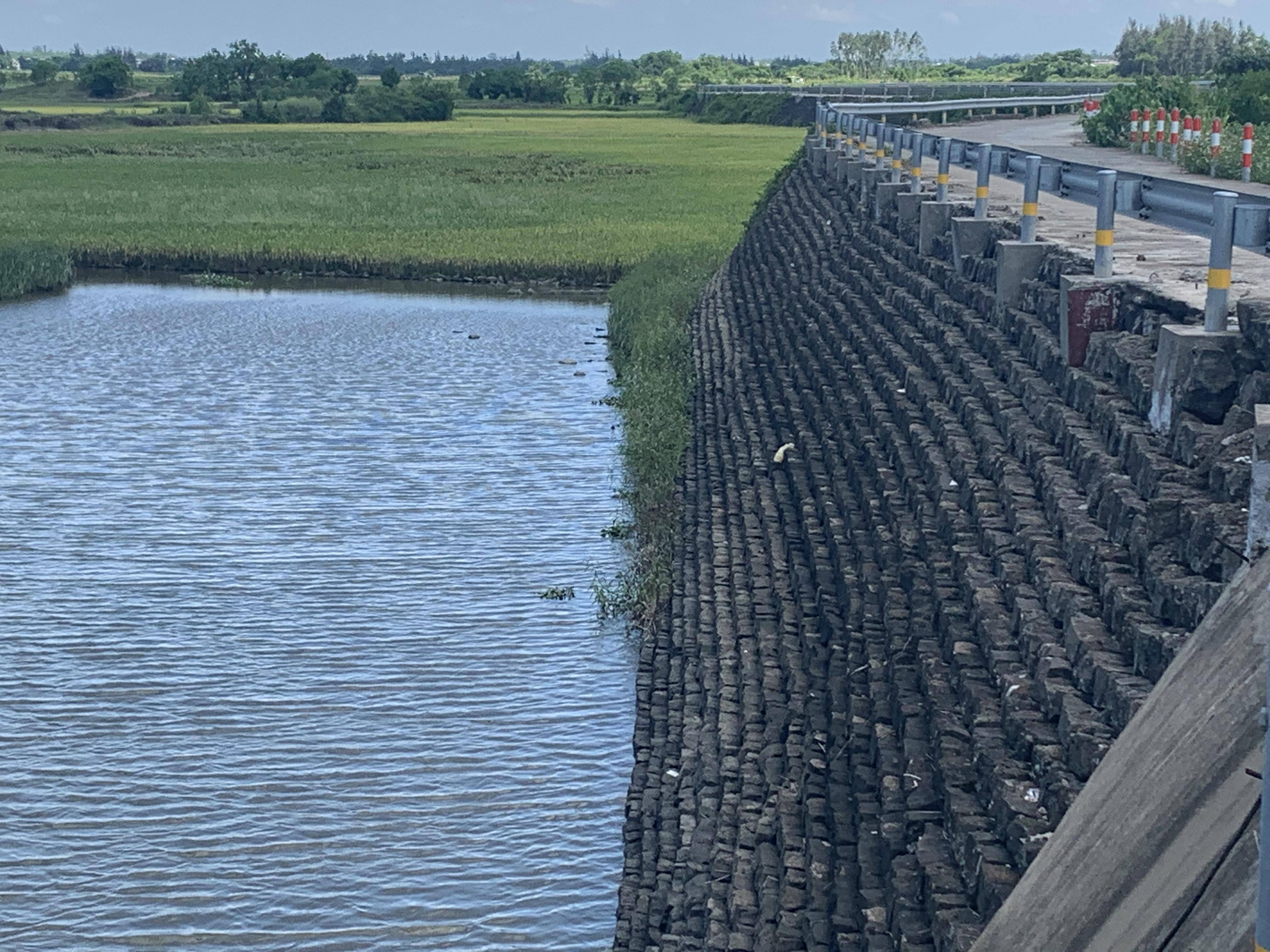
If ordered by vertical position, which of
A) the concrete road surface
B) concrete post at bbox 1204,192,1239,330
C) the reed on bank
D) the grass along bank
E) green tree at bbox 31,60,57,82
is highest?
concrete post at bbox 1204,192,1239,330

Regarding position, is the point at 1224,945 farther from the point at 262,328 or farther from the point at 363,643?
the point at 262,328

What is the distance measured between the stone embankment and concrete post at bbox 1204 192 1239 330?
0.31 m

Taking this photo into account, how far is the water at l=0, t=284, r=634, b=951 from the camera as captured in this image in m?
→ 10.5

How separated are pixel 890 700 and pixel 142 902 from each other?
480 centimetres

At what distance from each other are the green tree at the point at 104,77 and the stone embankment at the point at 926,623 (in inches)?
5639

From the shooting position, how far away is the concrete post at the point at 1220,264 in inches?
310

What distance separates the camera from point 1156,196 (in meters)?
10.0

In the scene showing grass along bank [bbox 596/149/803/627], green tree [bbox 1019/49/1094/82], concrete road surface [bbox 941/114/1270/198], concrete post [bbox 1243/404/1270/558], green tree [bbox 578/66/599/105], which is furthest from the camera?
green tree [bbox 578/66/599/105]

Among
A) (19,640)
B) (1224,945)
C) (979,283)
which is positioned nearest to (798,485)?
(979,283)

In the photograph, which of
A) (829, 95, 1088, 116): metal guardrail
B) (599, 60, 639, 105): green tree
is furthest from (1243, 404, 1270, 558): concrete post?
(599, 60, 639, 105): green tree

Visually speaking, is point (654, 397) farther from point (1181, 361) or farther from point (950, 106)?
point (950, 106)

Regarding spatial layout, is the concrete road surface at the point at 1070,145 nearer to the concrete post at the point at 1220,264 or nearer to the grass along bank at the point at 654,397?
the concrete post at the point at 1220,264

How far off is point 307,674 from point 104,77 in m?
145

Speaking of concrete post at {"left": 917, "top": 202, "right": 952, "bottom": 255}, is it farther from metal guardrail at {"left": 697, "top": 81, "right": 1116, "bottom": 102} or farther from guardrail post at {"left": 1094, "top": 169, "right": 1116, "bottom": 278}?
metal guardrail at {"left": 697, "top": 81, "right": 1116, "bottom": 102}
